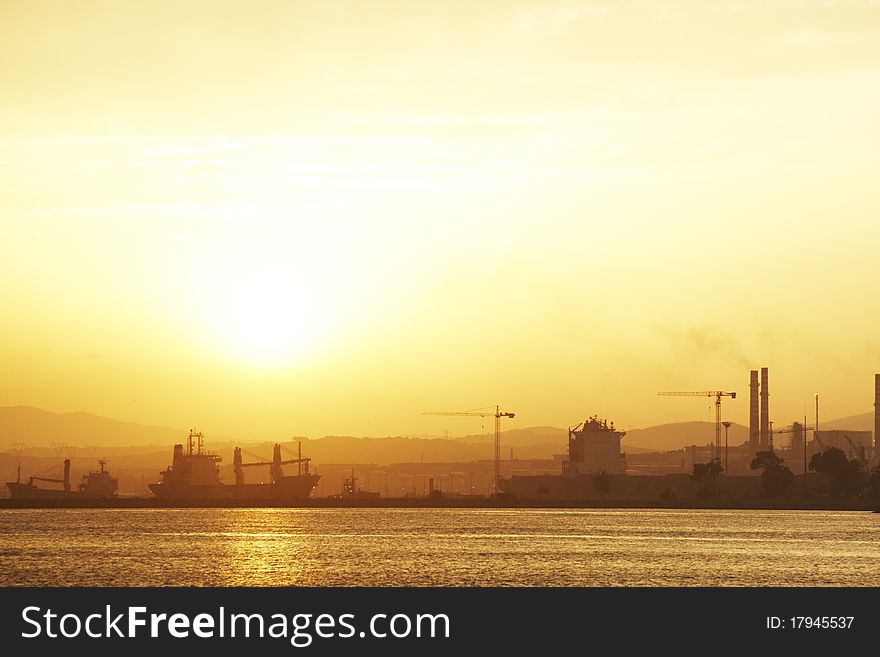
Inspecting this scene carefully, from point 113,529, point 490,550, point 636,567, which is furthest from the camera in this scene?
point 113,529

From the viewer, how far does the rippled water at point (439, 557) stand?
107000mm

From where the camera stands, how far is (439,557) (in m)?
129

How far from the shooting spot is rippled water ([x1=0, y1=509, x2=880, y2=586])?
351ft

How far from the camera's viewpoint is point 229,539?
542 feet
